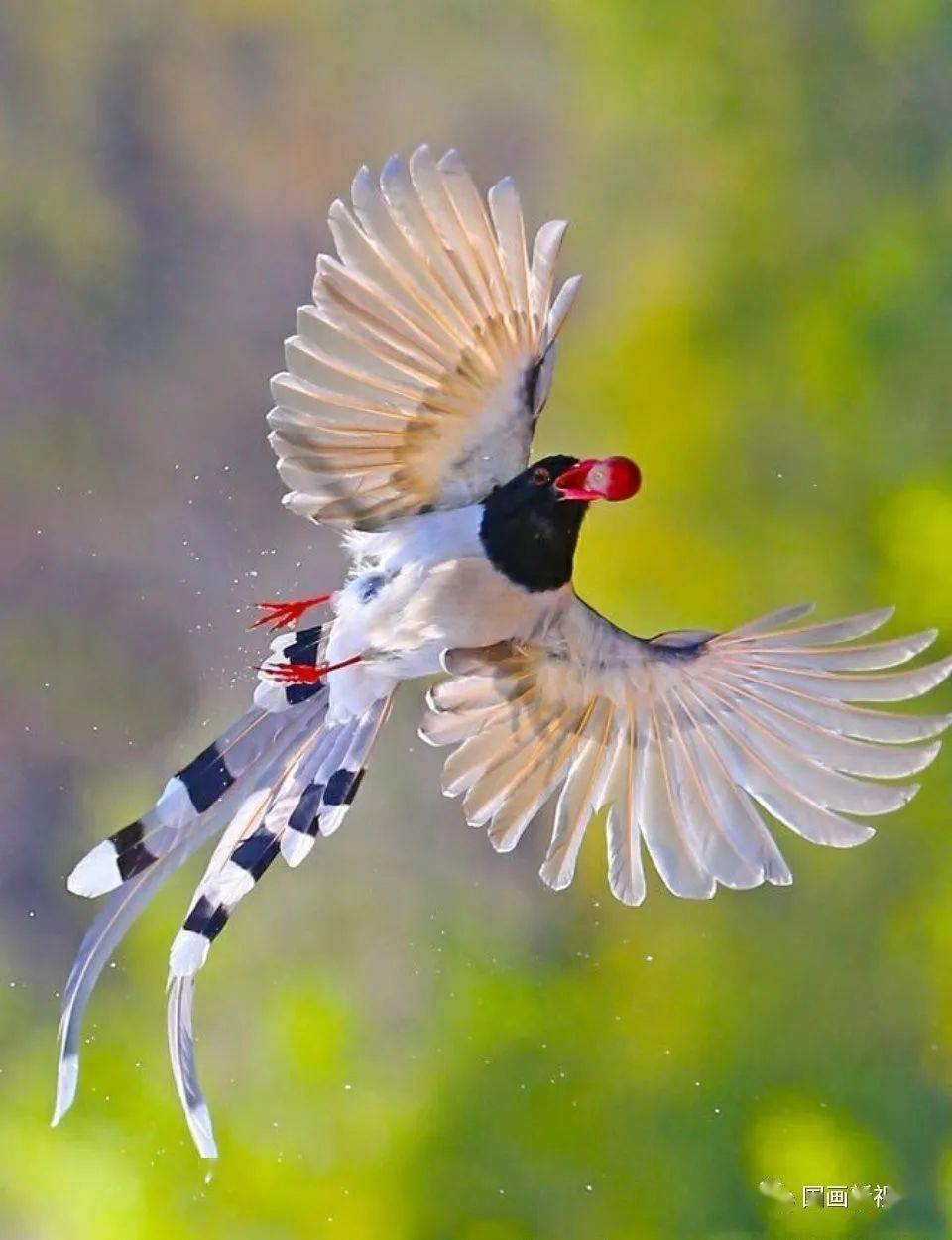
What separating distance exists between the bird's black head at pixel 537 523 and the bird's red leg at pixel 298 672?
0.16 metres

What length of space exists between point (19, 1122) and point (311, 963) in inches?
11.8

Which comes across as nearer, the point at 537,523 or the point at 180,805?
the point at 537,523

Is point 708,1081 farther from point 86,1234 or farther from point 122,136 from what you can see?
point 122,136

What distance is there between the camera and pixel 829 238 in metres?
1.30

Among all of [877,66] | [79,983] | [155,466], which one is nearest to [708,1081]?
[79,983]

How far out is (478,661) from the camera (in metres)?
1.02

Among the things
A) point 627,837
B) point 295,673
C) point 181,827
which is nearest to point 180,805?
point 181,827

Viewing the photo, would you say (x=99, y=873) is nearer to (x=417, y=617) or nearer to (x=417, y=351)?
(x=417, y=617)

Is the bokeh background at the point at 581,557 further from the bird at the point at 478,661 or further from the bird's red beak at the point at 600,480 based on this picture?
the bird's red beak at the point at 600,480

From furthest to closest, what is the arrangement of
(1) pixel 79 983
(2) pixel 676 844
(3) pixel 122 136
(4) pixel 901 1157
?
1. (3) pixel 122 136
2. (4) pixel 901 1157
3. (1) pixel 79 983
4. (2) pixel 676 844

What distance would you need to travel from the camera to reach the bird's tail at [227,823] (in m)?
1.10

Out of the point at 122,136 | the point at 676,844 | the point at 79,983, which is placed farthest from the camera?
the point at 122,136

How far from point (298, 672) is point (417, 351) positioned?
286 mm

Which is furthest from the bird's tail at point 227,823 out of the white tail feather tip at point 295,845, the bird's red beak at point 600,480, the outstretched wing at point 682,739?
the bird's red beak at point 600,480
